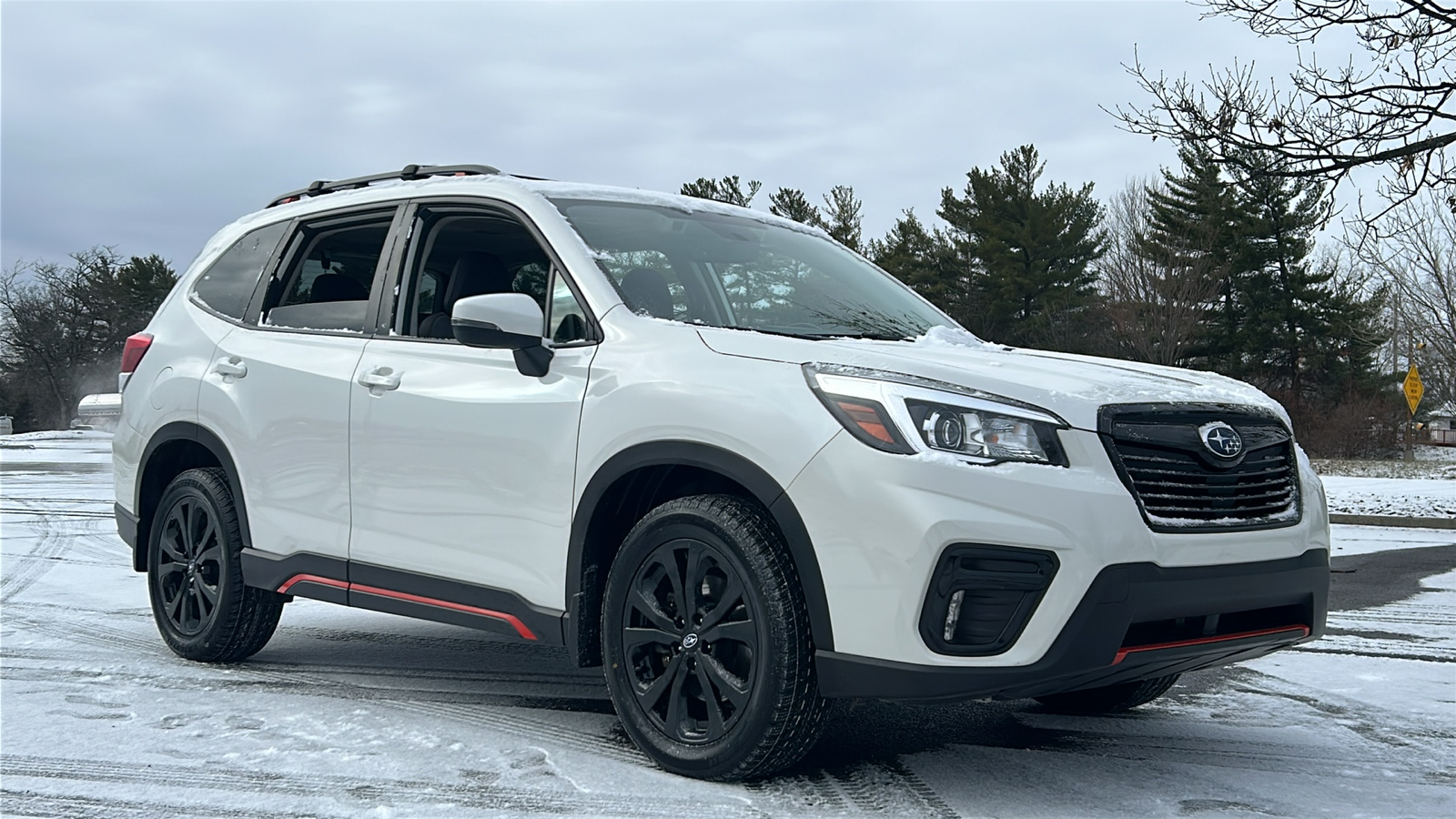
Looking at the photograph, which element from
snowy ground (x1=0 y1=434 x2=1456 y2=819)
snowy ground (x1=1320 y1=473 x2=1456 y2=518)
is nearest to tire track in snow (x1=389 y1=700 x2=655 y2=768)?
snowy ground (x1=0 y1=434 x2=1456 y2=819)

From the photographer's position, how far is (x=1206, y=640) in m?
3.69

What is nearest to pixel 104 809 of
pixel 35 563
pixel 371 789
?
pixel 371 789

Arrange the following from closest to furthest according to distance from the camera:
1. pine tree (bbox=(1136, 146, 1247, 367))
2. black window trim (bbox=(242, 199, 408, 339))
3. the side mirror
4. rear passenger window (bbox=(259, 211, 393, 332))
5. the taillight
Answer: the side mirror
black window trim (bbox=(242, 199, 408, 339))
rear passenger window (bbox=(259, 211, 393, 332))
the taillight
pine tree (bbox=(1136, 146, 1247, 367))

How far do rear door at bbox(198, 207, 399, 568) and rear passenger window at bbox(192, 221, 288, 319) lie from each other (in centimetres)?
11

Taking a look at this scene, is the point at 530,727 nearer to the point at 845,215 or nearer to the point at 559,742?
the point at 559,742

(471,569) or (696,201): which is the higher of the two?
(696,201)

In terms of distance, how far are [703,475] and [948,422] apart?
919mm

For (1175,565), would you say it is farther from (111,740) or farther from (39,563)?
(39,563)

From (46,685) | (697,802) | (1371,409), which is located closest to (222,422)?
(46,685)

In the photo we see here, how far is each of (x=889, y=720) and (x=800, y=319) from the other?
4.99 feet

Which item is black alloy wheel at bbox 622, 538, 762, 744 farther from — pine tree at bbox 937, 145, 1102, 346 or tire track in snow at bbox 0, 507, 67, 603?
pine tree at bbox 937, 145, 1102, 346

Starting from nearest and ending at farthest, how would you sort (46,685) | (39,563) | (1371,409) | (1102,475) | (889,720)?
(1102,475), (889,720), (46,685), (39,563), (1371,409)

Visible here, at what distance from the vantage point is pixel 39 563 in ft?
30.4

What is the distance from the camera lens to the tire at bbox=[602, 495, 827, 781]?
368cm
